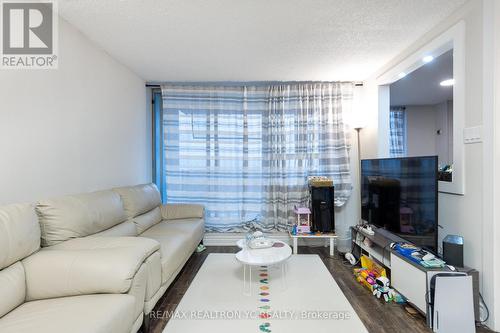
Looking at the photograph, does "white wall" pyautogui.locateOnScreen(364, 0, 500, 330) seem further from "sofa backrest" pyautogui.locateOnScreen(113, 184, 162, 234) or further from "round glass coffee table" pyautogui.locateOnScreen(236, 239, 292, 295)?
"sofa backrest" pyautogui.locateOnScreen(113, 184, 162, 234)

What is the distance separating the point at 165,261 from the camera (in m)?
2.23

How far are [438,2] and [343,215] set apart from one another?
2.88 metres

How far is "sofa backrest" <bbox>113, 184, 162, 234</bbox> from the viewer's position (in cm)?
286

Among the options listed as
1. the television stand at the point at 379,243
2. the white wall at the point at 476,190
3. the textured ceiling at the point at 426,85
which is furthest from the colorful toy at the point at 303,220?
the textured ceiling at the point at 426,85

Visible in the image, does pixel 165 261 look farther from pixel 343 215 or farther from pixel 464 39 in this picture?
pixel 464 39

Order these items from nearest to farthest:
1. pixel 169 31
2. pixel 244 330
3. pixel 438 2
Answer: pixel 244 330 → pixel 438 2 → pixel 169 31

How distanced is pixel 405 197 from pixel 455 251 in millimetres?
582

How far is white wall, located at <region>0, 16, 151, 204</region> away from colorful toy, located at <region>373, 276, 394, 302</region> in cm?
301

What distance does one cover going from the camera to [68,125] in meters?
2.33

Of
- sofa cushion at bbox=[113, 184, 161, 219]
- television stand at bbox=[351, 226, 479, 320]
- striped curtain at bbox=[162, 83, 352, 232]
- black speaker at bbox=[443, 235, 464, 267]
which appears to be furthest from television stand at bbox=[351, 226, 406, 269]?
sofa cushion at bbox=[113, 184, 161, 219]

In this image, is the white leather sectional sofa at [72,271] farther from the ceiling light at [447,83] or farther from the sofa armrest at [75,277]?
the ceiling light at [447,83]

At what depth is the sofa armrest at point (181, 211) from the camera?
3.70 meters

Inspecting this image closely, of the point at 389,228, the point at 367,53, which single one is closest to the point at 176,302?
the point at 389,228

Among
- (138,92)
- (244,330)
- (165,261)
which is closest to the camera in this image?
(244,330)
